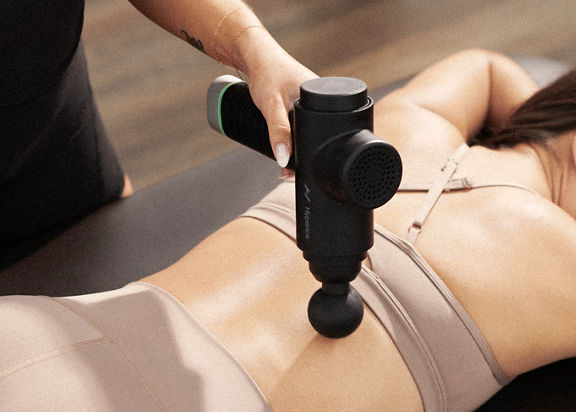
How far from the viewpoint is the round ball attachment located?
850 millimetres

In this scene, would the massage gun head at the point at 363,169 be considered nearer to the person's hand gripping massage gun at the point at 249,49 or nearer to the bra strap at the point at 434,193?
the person's hand gripping massage gun at the point at 249,49

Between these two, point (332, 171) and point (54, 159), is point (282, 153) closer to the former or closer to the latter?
point (332, 171)

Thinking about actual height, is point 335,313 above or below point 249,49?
below

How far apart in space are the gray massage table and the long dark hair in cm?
40

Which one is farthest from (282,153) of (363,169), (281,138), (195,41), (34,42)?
(34,42)

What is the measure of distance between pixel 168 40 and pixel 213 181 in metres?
1.33

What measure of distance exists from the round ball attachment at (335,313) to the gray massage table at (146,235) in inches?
15.4

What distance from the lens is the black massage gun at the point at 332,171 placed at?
0.70 metres

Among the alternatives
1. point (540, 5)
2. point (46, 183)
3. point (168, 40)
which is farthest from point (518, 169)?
point (540, 5)

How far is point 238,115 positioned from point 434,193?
0.36 m

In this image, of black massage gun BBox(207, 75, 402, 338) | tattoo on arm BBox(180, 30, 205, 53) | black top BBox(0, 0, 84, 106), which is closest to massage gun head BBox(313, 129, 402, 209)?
black massage gun BBox(207, 75, 402, 338)

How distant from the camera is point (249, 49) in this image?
912 millimetres

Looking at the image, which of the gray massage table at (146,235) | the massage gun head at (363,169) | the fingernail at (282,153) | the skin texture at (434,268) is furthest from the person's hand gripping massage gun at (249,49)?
the gray massage table at (146,235)

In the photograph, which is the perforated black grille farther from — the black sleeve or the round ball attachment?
the black sleeve
